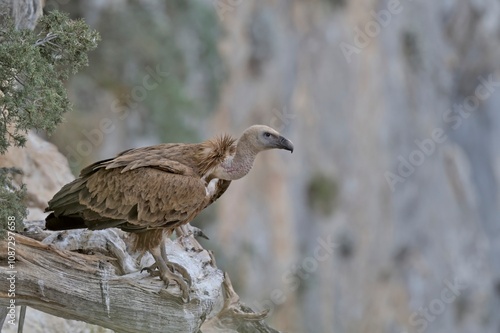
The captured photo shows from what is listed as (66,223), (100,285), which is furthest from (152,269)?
(66,223)

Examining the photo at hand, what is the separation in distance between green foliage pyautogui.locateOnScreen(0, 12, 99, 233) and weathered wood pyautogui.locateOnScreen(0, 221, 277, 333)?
418mm

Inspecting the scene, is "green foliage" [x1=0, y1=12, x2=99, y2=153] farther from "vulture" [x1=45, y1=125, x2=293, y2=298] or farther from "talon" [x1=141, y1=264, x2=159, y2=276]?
"talon" [x1=141, y1=264, x2=159, y2=276]

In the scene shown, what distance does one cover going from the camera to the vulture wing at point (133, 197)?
25.4 ft

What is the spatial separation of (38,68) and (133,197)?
4.34 feet

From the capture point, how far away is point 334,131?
3212 centimetres

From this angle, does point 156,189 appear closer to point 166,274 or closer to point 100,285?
point 166,274

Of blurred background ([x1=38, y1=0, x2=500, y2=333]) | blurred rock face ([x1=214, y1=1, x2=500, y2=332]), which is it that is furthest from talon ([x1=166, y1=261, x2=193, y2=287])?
blurred rock face ([x1=214, y1=1, x2=500, y2=332])

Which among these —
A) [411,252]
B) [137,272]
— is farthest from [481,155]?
[137,272]

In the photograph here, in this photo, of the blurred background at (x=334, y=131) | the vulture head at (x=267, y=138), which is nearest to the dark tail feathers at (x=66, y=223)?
the vulture head at (x=267, y=138)

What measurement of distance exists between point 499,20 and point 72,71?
3426cm

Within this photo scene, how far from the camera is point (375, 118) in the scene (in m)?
34.2

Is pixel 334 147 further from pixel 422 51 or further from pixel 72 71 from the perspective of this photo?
pixel 72 71

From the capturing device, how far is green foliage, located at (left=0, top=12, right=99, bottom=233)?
733 cm

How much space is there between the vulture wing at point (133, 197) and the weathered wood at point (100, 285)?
342mm
